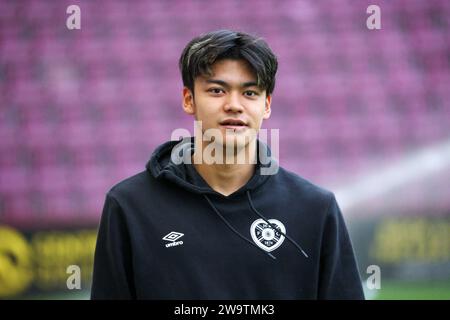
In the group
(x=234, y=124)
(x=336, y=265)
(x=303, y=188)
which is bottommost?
(x=336, y=265)

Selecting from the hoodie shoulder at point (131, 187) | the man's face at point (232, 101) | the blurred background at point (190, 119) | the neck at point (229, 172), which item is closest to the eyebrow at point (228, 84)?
the man's face at point (232, 101)

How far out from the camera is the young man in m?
1.18

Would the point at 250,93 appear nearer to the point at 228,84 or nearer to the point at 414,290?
the point at 228,84

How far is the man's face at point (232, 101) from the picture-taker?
1.20m

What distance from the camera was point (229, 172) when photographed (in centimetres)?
128

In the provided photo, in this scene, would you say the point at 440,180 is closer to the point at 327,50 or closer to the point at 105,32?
the point at 327,50

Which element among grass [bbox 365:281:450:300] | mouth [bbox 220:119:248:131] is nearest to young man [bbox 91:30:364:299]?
mouth [bbox 220:119:248:131]

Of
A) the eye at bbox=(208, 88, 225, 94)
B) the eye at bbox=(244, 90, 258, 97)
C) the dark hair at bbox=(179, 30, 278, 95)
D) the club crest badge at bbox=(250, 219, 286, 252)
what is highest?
the dark hair at bbox=(179, 30, 278, 95)

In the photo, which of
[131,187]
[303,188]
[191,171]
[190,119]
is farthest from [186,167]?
[190,119]

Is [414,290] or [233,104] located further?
[414,290]

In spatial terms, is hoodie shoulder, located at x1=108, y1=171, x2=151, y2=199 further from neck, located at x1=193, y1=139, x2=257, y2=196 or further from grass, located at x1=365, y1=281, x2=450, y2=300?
grass, located at x1=365, y1=281, x2=450, y2=300

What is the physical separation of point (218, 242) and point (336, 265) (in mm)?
224

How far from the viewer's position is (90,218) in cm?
298

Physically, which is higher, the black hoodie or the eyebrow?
the eyebrow
